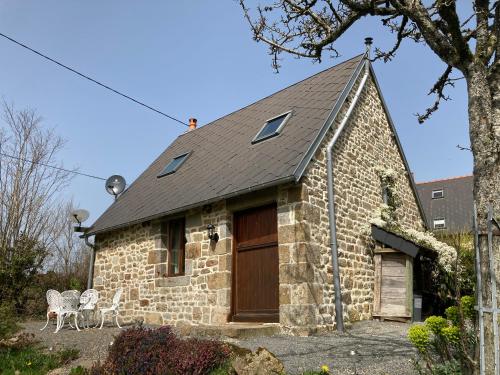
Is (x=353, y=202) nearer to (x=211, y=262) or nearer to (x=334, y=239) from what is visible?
(x=334, y=239)

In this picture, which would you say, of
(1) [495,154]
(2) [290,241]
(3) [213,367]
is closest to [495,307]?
(1) [495,154]

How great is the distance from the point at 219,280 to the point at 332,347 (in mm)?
3283

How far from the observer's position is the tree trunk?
3.28m

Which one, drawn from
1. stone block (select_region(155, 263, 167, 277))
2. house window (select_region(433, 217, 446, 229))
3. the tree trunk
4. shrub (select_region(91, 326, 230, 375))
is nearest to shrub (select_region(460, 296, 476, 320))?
the tree trunk

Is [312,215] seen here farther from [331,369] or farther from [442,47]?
[442,47]

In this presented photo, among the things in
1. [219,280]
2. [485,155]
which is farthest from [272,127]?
[485,155]

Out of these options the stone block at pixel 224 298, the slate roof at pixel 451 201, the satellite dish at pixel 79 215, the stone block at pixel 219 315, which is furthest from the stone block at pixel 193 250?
the slate roof at pixel 451 201

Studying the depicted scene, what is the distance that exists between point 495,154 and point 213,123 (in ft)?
38.4

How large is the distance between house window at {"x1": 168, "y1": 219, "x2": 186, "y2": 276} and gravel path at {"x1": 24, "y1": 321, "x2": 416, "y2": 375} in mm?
2270

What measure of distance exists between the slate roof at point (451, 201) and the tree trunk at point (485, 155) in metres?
19.0

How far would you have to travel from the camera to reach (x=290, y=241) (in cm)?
783

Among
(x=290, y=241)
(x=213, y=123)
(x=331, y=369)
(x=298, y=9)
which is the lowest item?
(x=331, y=369)

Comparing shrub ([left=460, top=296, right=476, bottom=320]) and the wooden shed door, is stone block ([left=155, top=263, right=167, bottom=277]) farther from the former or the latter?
shrub ([left=460, top=296, right=476, bottom=320])

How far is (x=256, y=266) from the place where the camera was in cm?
865
